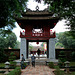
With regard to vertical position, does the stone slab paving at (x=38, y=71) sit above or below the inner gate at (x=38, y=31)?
below

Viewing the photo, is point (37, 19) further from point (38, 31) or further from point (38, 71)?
point (38, 71)

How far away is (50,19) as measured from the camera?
49.9 feet

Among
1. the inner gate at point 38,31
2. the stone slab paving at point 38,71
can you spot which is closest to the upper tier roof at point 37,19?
the inner gate at point 38,31

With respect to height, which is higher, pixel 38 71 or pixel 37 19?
pixel 37 19

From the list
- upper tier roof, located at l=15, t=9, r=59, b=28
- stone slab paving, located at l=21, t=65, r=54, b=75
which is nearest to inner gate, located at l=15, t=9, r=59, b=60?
upper tier roof, located at l=15, t=9, r=59, b=28

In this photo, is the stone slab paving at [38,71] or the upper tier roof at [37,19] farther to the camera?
the upper tier roof at [37,19]

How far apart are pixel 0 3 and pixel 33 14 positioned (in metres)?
9.73

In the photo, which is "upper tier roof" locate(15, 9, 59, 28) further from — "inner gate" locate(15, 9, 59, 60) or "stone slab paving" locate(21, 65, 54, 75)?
"stone slab paving" locate(21, 65, 54, 75)

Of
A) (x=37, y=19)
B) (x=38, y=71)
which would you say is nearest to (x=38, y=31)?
(x=37, y=19)

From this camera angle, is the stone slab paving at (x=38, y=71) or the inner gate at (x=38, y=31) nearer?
the stone slab paving at (x=38, y=71)

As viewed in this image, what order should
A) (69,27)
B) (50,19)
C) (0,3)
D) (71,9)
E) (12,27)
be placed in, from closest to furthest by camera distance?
(0,3)
(71,9)
(69,27)
(12,27)
(50,19)

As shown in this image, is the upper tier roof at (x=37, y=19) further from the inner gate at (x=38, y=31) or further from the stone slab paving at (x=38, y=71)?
the stone slab paving at (x=38, y=71)

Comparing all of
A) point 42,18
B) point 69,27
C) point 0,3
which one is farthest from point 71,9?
point 42,18

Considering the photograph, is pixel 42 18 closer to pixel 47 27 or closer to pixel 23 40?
pixel 47 27
